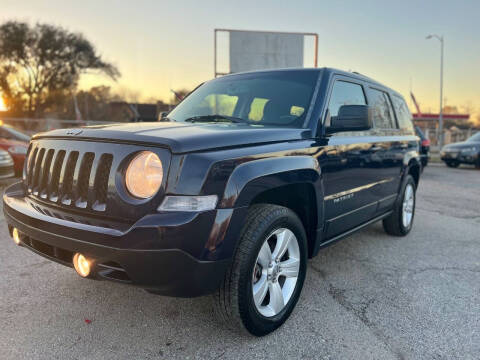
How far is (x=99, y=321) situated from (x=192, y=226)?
3.98ft

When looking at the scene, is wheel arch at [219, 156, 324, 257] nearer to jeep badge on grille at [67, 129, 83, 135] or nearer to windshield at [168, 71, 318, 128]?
windshield at [168, 71, 318, 128]

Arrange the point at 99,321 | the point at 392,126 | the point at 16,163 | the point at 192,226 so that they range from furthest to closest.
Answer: the point at 16,163, the point at 392,126, the point at 99,321, the point at 192,226

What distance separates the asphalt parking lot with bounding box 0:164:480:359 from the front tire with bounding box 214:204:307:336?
16 cm

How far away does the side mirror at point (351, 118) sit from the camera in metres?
3.03

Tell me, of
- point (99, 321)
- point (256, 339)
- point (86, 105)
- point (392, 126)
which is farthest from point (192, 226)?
point (86, 105)

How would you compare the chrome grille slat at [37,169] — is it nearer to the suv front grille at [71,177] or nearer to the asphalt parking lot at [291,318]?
the suv front grille at [71,177]

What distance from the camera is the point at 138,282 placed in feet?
6.80

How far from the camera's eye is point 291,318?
2768 millimetres

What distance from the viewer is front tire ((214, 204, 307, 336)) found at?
7.43 feet

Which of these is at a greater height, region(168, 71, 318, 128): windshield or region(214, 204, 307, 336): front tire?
region(168, 71, 318, 128): windshield

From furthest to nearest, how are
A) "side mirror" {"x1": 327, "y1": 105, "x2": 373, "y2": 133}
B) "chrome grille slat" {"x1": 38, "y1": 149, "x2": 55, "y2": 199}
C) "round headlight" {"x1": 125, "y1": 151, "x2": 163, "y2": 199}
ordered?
"side mirror" {"x1": 327, "y1": 105, "x2": 373, "y2": 133} → "chrome grille slat" {"x1": 38, "y1": 149, "x2": 55, "y2": 199} → "round headlight" {"x1": 125, "y1": 151, "x2": 163, "y2": 199}

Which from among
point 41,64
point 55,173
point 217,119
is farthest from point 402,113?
point 41,64

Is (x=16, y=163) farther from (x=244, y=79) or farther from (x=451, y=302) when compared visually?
(x=451, y=302)

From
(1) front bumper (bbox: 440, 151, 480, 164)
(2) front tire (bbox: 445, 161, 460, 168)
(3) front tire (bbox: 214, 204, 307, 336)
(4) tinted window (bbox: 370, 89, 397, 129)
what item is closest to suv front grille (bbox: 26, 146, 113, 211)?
(3) front tire (bbox: 214, 204, 307, 336)
